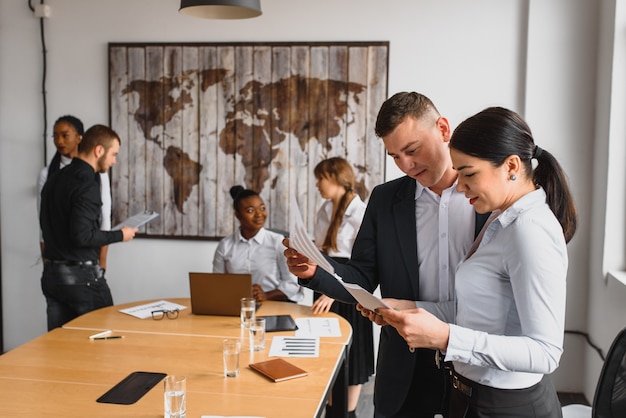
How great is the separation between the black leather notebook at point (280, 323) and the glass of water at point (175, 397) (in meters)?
0.99

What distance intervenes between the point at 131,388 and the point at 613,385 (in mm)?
1519

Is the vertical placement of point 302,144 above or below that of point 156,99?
below

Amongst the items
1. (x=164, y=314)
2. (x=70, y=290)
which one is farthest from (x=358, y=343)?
(x=70, y=290)

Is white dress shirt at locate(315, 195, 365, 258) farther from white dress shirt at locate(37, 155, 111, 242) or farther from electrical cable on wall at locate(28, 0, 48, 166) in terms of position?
electrical cable on wall at locate(28, 0, 48, 166)

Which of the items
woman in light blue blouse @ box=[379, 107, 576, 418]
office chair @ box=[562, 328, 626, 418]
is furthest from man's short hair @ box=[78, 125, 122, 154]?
office chair @ box=[562, 328, 626, 418]

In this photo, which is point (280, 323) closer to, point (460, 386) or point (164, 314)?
point (164, 314)

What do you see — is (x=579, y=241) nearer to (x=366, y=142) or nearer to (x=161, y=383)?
(x=366, y=142)

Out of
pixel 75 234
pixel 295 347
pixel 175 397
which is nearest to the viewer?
pixel 175 397

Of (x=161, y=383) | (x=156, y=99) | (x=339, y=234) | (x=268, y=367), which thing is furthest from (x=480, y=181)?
(x=156, y=99)

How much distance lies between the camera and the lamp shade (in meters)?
2.69

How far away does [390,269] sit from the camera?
2.03m

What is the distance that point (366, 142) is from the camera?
438cm

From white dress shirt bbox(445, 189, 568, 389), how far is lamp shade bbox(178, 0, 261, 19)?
1.65 meters

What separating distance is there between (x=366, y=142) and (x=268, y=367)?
238 centimetres
